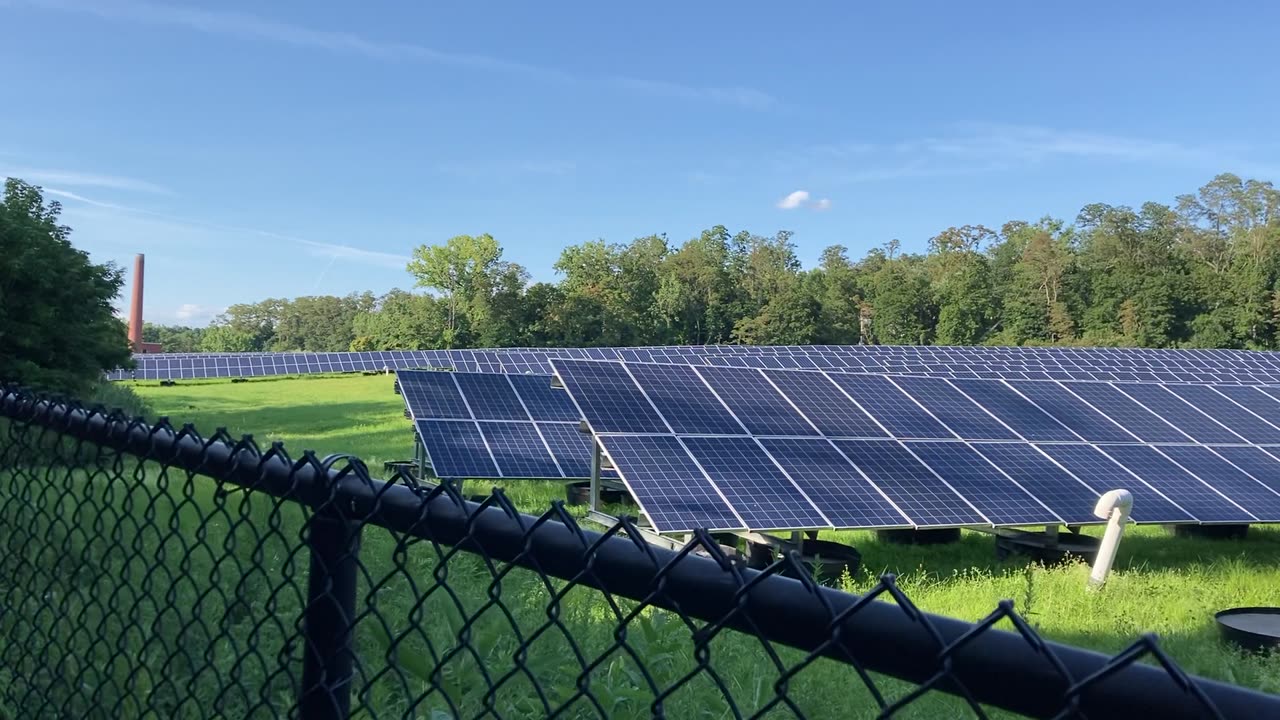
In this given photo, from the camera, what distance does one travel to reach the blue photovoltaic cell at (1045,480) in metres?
8.93

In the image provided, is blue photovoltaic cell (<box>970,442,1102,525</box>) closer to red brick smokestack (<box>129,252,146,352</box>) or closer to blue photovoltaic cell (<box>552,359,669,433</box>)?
blue photovoltaic cell (<box>552,359,669,433</box>)

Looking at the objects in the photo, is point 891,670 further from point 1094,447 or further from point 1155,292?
point 1155,292

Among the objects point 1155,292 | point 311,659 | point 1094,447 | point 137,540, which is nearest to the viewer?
point 311,659

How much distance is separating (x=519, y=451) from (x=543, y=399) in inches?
91.6

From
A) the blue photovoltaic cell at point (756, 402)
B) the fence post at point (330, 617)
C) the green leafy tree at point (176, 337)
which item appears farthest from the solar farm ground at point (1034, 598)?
the green leafy tree at point (176, 337)

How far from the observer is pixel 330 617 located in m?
1.76

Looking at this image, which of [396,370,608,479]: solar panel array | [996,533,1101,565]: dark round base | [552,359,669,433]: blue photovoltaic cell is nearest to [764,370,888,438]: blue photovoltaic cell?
[996,533,1101,565]: dark round base

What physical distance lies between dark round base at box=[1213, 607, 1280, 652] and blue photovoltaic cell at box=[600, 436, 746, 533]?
361 centimetres

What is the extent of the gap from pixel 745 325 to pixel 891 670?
63430mm

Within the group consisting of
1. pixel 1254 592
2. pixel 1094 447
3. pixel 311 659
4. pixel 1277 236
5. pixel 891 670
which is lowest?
pixel 1254 592

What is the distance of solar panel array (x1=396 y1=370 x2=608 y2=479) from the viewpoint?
38.2 ft

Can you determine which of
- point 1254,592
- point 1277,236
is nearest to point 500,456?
point 1254,592

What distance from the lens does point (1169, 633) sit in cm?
733

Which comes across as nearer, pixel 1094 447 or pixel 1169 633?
pixel 1169 633
